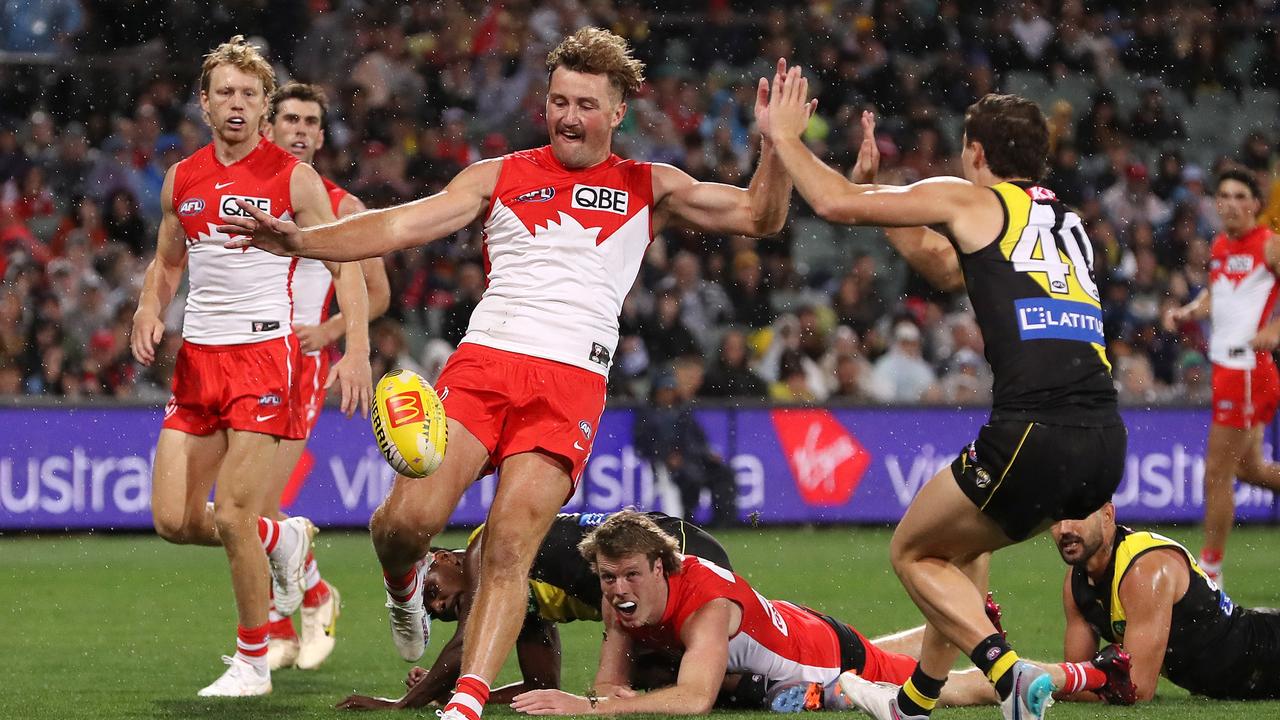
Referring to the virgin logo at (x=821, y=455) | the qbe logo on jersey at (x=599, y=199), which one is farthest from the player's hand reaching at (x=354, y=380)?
the virgin logo at (x=821, y=455)

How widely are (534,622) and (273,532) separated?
1921 millimetres

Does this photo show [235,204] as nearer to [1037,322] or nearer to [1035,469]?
[1037,322]

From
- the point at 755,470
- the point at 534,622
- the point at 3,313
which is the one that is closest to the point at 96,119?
the point at 3,313

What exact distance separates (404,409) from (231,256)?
8.50ft

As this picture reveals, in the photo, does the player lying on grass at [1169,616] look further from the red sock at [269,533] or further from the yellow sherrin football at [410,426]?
the red sock at [269,533]

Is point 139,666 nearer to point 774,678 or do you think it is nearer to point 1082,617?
point 774,678

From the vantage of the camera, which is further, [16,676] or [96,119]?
[96,119]

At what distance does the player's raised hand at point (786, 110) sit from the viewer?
605 centimetres

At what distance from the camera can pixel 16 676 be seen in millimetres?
8094

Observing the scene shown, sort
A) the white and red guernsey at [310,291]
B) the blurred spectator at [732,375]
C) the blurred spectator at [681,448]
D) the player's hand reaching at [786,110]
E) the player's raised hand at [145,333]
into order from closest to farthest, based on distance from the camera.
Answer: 1. the player's hand reaching at [786,110]
2. the player's raised hand at [145,333]
3. the white and red guernsey at [310,291]
4. the blurred spectator at [681,448]
5. the blurred spectator at [732,375]

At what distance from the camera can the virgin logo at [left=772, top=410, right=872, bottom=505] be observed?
15797 mm

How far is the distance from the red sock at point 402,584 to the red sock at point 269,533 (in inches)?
58.3

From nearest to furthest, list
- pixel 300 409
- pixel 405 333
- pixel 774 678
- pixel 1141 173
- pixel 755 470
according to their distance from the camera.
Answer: pixel 774 678, pixel 300 409, pixel 755 470, pixel 405 333, pixel 1141 173

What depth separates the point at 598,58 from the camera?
6.41 metres
